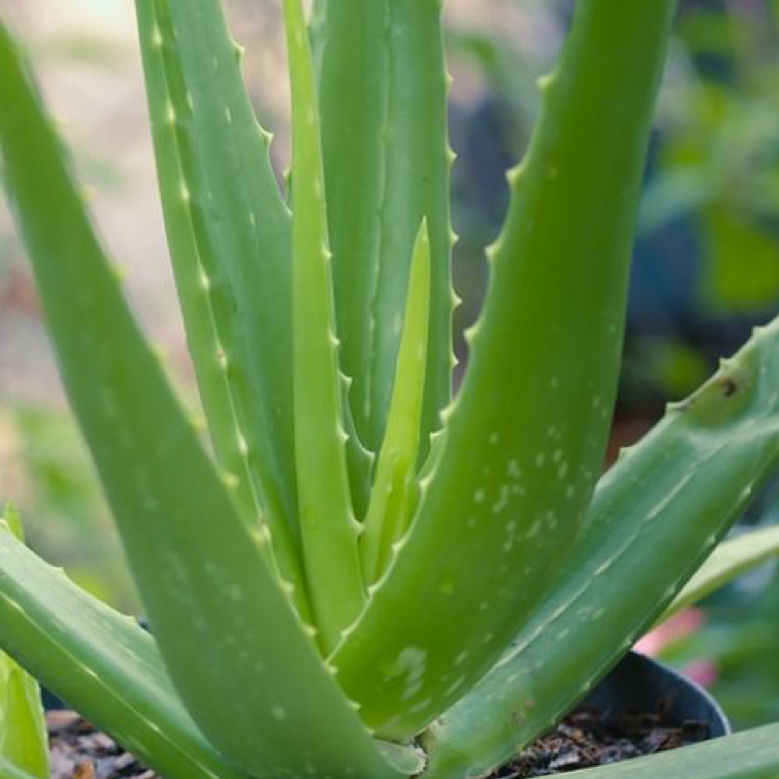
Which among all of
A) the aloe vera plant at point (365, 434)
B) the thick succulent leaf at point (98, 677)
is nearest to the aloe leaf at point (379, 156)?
the aloe vera plant at point (365, 434)

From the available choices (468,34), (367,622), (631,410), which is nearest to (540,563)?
(367,622)

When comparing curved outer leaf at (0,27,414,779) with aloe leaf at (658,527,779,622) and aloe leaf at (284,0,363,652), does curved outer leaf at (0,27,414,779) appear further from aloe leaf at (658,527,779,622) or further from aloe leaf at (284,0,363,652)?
aloe leaf at (658,527,779,622)

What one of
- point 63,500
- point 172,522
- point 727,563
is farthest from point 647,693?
point 63,500

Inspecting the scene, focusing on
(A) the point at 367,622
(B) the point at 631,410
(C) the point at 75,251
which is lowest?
(B) the point at 631,410

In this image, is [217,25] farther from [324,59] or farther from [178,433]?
[178,433]

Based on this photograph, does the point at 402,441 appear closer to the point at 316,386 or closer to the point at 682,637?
the point at 316,386

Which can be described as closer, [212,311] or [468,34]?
[212,311]

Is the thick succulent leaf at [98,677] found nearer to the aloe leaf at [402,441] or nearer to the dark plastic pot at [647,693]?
the aloe leaf at [402,441]
